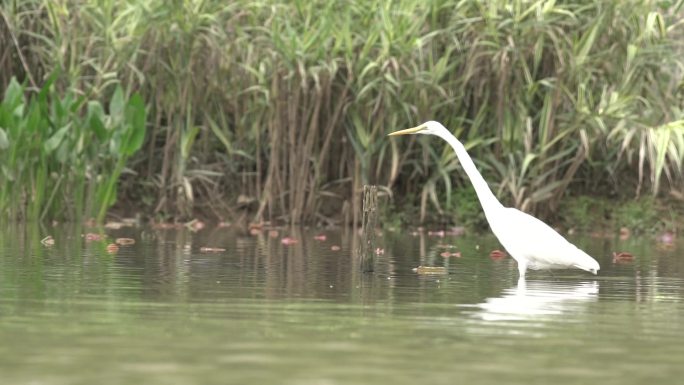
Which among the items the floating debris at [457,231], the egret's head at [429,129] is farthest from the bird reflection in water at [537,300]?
the floating debris at [457,231]

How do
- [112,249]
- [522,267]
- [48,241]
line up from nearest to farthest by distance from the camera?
[522,267] < [112,249] < [48,241]

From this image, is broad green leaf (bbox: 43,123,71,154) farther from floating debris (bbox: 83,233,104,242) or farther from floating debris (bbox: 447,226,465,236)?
floating debris (bbox: 447,226,465,236)

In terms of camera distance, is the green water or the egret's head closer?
the green water

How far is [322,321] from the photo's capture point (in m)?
7.56

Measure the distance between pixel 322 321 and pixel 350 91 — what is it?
10.9m

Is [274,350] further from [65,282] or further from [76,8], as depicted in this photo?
[76,8]

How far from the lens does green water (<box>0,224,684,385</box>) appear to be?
19.2 ft

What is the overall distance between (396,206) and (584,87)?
2.86 m

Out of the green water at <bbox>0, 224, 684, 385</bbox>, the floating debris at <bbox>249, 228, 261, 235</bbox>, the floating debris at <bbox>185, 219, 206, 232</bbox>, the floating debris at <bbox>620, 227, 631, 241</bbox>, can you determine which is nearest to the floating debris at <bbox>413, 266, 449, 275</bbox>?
the green water at <bbox>0, 224, 684, 385</bbox>

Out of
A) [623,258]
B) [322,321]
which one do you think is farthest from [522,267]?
[322,321]

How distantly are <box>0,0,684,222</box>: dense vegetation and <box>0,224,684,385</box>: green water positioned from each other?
16.1ft

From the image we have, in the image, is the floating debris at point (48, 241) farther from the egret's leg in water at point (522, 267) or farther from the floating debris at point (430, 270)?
the egret's leg in water at point (522, 267)

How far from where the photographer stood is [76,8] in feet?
60.0

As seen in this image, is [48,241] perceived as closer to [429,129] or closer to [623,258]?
[429,129]
